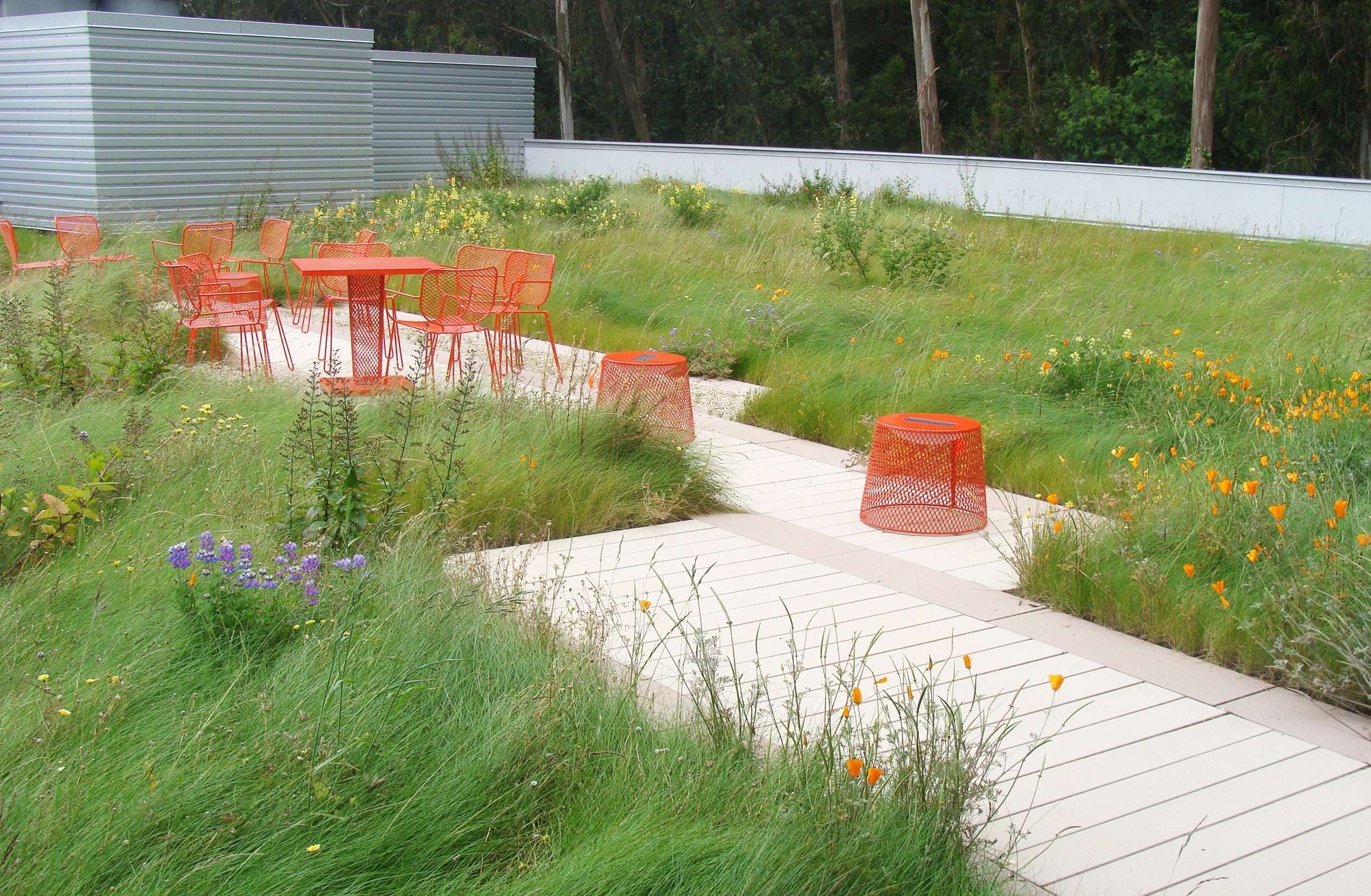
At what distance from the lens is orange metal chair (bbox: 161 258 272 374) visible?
7852mm

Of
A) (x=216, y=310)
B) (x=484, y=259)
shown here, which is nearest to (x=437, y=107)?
A: (x=484, y=259)

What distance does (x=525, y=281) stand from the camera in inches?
337

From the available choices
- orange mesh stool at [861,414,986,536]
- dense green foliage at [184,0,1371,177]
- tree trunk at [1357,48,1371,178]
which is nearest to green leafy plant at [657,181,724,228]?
orange mesh stool at [861,414,986,536]

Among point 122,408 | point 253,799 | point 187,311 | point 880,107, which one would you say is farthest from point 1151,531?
point 880,107

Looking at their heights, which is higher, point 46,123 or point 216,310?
point 46,123

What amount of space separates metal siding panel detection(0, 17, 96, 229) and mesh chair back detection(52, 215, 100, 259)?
486 cm

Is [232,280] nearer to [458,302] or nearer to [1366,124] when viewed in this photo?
[458,302]

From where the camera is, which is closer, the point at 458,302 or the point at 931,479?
the point at 931,479

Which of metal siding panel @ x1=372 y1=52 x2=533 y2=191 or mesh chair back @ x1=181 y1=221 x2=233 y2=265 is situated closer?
mesh chair back @ x1=181 y1=221 x2=233 y2=265

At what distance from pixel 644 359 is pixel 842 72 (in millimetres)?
26292

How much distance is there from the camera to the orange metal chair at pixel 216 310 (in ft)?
25.8

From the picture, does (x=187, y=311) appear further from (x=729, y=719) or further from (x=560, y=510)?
(x=729, y=719)

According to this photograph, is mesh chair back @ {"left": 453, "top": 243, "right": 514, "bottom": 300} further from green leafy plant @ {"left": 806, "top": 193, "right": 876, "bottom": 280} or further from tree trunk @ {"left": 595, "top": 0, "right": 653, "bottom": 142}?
tree trunk @ {"left": 595, "top": 0, "right": 653, "bottom": 142}

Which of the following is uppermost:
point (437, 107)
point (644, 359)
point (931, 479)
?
point (437, 107)
